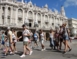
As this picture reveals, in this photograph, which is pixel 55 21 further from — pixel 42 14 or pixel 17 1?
pixel 17 1

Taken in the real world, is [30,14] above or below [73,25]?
above

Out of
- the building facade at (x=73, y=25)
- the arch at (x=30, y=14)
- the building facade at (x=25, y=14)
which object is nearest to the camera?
the building facade at (x=25, y=14)

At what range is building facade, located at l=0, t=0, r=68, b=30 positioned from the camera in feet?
139

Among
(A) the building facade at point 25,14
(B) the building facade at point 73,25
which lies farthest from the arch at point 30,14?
(B) the building facade at point 73,25

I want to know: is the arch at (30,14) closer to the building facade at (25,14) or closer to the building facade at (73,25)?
the building facade at (25,14)

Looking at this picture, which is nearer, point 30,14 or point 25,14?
point 25,14

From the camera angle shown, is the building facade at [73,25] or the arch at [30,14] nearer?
the arch at [30,14]

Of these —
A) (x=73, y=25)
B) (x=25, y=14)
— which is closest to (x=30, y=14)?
(x=25, y=14)

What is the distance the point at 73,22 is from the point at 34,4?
34.2 m

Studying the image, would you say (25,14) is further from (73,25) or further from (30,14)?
(73,25)

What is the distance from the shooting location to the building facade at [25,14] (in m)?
42.3

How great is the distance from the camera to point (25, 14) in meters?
48.8

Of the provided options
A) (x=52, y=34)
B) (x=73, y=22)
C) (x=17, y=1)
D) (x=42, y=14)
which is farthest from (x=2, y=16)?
(x=73, y=22)

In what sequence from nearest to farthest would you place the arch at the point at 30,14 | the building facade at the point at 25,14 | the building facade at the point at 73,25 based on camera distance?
the building facade at the point at 25,14 → the arch at the point at 30,14 → the building facade at the point at 73,25
